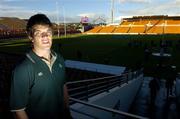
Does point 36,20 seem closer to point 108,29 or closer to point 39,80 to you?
point 39,80

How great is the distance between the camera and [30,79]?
2.71 m

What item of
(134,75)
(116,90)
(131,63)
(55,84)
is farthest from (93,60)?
(55,84)

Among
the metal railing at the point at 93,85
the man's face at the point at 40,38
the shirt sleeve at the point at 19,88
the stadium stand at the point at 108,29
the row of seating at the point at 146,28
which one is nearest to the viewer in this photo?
the shirt sleeve at the point at 19,88

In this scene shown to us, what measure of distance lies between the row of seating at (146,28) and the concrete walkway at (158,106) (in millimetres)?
54836

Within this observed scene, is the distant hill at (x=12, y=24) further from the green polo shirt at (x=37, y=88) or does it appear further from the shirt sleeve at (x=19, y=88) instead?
the shirt sleeve at (x=19, y=88)

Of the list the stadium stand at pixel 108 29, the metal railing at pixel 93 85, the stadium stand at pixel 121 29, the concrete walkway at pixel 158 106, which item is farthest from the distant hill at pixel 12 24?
the metal railing at pixel 93 85

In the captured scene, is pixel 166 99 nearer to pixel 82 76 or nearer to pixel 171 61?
pixel 82 76

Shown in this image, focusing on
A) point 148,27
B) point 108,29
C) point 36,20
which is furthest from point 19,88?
point 108,29

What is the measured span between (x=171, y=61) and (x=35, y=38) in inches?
1102

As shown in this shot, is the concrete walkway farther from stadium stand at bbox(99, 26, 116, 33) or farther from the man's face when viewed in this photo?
stadium stand at bbox(99, 26, 116, 33)

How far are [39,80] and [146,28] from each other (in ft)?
259

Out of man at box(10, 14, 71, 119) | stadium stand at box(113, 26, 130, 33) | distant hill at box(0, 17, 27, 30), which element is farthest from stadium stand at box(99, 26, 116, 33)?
man at box(10, 14, 71, 119)

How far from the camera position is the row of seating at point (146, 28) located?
75.4 meters

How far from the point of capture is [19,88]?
8.61ft
